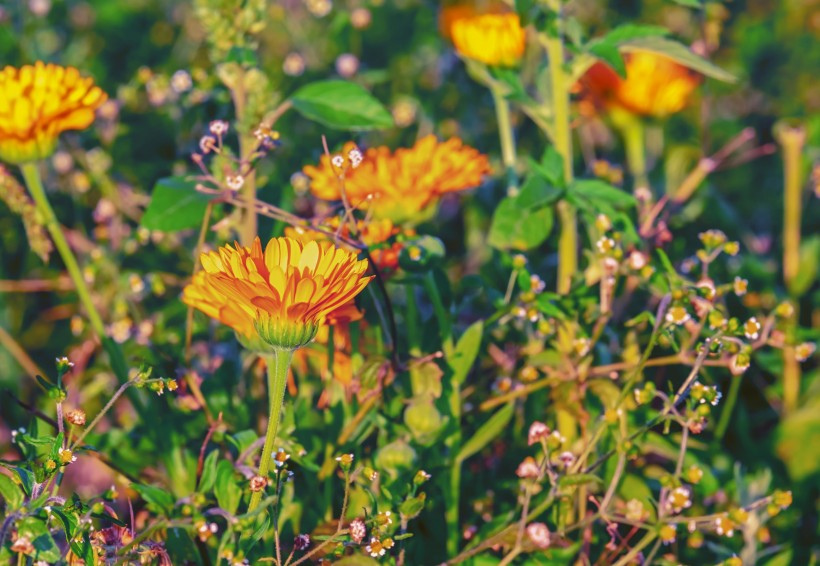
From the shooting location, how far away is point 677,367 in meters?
1.44

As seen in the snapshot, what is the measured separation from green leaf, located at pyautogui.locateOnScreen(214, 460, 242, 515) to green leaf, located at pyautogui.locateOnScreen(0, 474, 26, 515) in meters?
0.20

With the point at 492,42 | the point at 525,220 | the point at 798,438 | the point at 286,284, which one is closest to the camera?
the point at 286,284

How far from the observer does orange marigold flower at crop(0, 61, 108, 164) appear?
1.13 metres

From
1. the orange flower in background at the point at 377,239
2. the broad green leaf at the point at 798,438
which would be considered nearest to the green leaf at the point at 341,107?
the orange flower in background at the point at 377,239

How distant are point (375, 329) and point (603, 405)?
1.00 ft

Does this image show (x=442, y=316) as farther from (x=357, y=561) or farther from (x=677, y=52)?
(x=677, y=52)

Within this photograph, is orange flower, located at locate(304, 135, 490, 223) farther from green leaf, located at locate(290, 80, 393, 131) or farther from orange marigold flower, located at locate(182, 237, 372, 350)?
orange marigold flower, located at locate(182, 237, 372, 350)

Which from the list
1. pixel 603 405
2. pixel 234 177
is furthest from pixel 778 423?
pixel 234 177

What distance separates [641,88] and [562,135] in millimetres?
548

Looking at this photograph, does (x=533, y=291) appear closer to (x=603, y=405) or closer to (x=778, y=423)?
(x=603, y=405)

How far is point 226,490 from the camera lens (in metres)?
1.02

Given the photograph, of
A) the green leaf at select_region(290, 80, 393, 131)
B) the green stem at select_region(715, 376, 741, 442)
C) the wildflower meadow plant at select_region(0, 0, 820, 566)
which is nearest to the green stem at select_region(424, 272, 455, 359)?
the wildflower meadow plant at select_region(0, 0, 820, 566)

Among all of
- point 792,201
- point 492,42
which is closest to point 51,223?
point 492,42

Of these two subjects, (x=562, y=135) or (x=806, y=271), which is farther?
(x=806, y=271)
